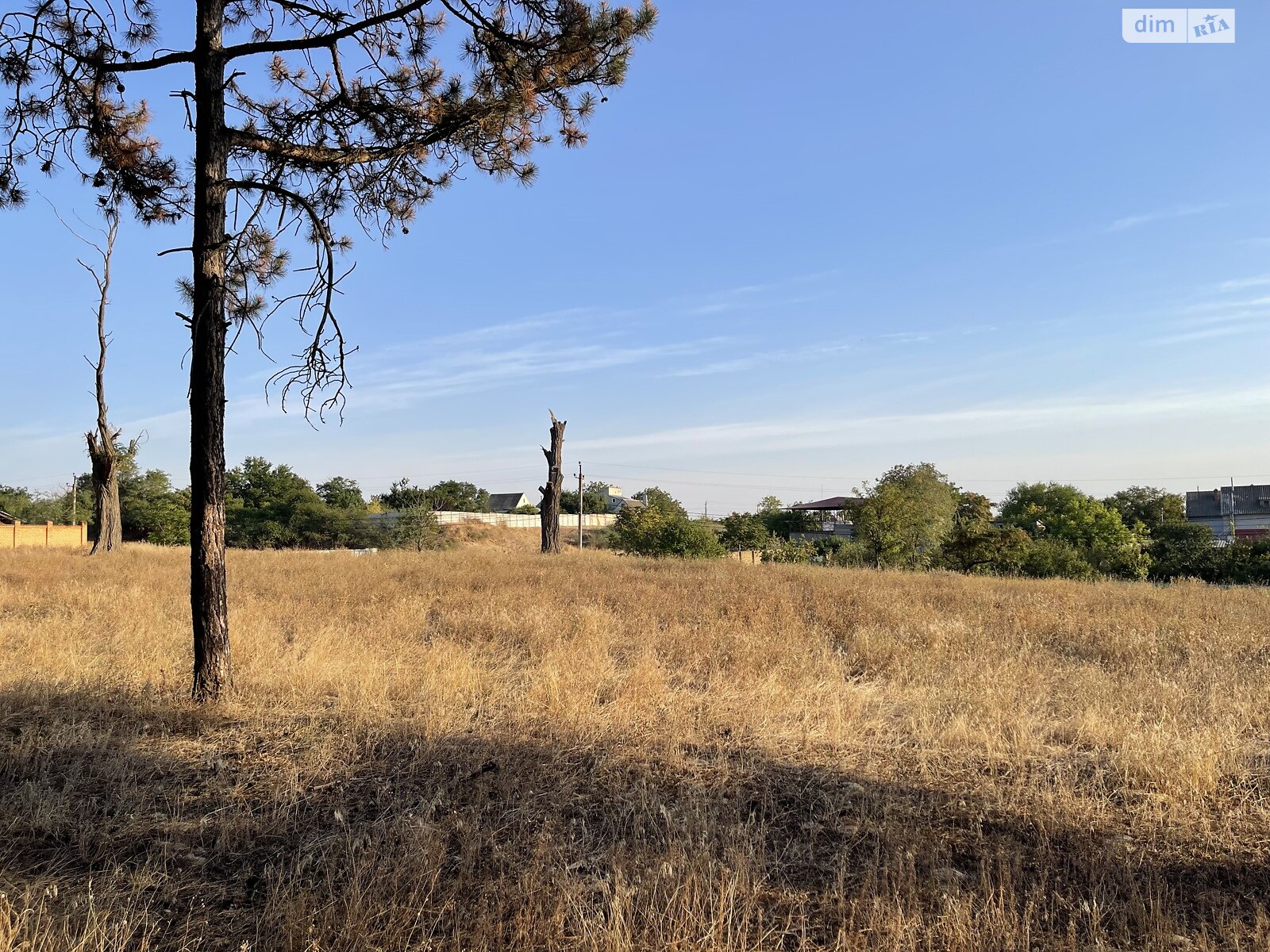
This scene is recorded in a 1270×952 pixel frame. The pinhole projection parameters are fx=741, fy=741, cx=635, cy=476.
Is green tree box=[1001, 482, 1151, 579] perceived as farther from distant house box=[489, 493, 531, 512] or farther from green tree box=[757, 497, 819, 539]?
distant house box=[489, 493, 531, 512]

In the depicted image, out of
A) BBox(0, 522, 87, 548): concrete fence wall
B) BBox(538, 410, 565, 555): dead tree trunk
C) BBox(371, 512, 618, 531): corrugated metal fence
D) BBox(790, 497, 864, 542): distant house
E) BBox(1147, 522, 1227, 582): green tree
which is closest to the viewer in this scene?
BBox(538, 410, 565, 555): dead tree trunk

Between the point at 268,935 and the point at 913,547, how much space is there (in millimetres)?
37490

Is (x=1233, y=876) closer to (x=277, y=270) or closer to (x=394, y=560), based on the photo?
(x=277, y=270)

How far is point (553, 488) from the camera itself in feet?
82.5

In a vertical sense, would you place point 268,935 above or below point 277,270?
below

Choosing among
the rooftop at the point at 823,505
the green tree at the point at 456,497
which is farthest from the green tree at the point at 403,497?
the rooftop at the point at 823,505

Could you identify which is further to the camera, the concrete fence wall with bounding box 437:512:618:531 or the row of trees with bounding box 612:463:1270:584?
the concrete fence wall with bounding box 437:512:618:531

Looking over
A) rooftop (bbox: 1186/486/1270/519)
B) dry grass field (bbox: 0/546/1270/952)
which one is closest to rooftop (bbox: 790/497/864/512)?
rooftop (bbox: 1186/486/1270/519)

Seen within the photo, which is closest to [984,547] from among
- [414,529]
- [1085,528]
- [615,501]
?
[1085,528]

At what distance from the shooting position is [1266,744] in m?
4.83

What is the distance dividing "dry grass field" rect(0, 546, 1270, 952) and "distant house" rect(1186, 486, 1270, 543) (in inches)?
3352

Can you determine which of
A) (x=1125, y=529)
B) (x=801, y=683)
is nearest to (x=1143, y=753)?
(x=801, y=683)

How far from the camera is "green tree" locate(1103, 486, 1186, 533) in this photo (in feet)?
201

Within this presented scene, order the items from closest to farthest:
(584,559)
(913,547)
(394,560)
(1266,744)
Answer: (1266,744) < (394,560) < (584,559) < (913,547)
